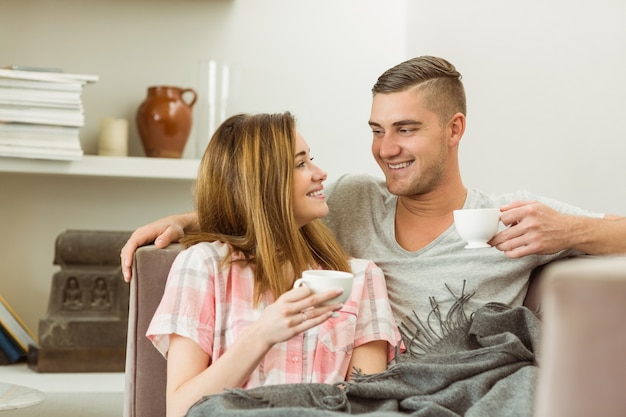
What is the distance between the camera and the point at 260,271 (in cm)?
175

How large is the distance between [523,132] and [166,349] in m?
1.32

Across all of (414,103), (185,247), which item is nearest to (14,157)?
(185,247)

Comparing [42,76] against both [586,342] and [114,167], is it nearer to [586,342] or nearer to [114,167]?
[114,167]

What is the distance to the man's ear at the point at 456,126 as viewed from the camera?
7.21ft

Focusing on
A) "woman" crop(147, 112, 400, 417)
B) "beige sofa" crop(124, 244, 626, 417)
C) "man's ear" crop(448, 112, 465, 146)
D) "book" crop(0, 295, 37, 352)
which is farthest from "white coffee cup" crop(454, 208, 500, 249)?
"book" crop(0, 295, 37, 352)

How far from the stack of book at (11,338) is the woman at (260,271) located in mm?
1140

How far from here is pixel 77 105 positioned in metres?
2.68

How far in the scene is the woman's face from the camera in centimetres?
180

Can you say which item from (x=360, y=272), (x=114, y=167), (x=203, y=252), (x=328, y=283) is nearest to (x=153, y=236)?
(x=203, y=252)

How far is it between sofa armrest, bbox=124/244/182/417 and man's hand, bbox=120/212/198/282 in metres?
0.02

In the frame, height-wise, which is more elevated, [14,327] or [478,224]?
[478,224]

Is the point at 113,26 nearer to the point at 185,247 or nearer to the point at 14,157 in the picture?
the point at 14,157

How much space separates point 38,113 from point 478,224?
1500 millimetres

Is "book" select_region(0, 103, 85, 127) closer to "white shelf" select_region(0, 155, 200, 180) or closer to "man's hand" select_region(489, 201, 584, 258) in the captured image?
"white shelf" select_region(0, 155, 200, 180)
